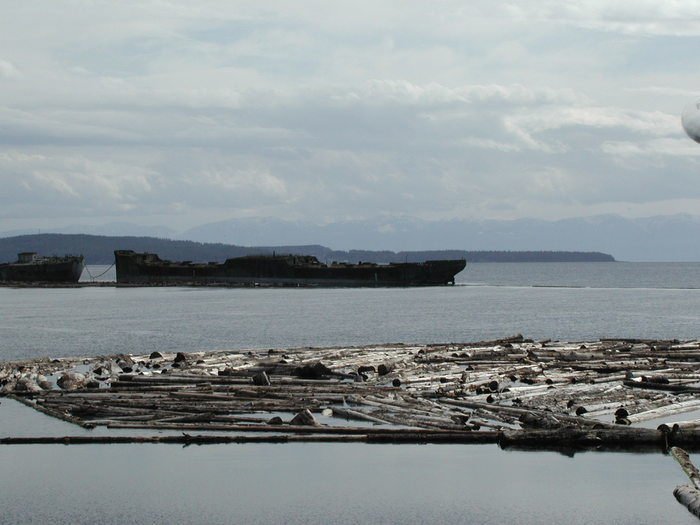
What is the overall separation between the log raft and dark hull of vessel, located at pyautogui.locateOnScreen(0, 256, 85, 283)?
149321 millimetres

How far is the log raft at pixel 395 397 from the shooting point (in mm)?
20062

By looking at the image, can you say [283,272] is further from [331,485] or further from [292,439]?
[331,485]

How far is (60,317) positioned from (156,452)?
68027 millimetres

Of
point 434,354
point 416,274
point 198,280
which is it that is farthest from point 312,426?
point 198,280

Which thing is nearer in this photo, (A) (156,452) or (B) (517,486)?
(B) (517,486)

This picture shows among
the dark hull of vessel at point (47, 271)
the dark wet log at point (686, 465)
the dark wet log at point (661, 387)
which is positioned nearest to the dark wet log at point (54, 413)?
the dark wet log at point (686, 465)

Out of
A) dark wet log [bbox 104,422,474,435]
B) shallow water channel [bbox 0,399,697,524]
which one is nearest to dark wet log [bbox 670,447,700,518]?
shallow water channel [bbox 0,399,697,524]

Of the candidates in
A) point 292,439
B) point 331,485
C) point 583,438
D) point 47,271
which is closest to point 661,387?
point 583,438

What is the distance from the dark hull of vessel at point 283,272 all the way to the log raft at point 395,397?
12531 centimetres

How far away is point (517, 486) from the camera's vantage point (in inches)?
682

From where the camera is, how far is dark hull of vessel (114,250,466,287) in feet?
530

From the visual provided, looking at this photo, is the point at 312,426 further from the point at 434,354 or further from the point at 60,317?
the point at 60,317

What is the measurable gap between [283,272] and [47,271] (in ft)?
148

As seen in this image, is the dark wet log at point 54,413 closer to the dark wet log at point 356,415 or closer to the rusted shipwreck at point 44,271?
the dark wet log at point 356,415
